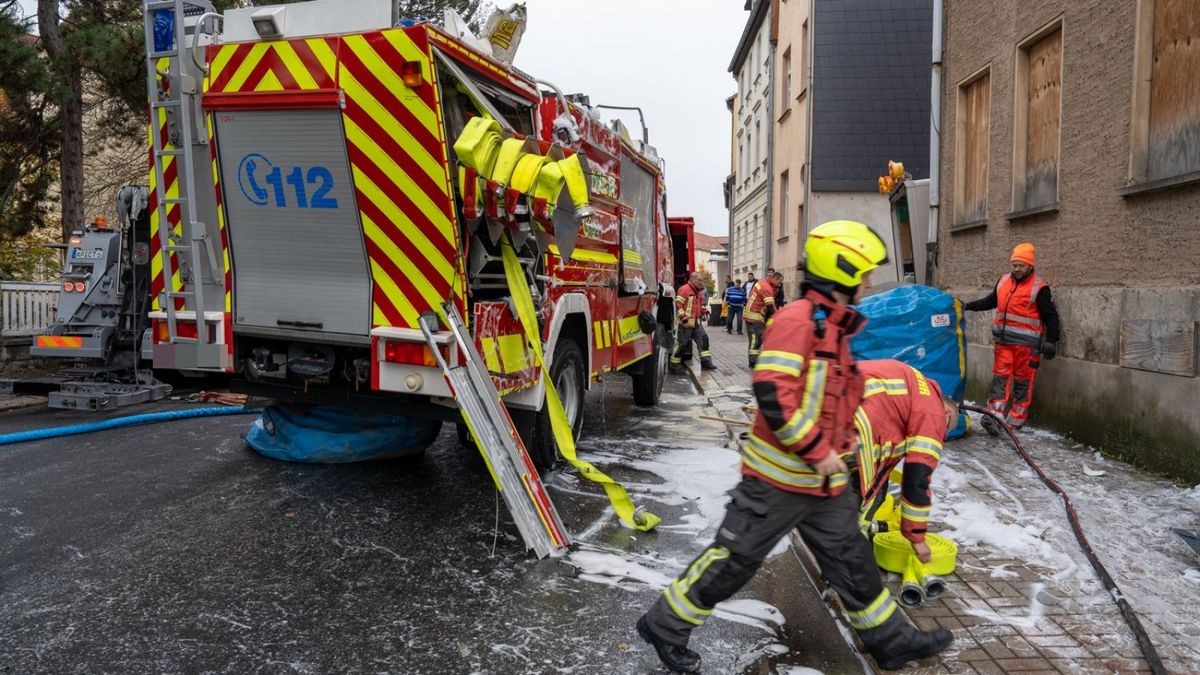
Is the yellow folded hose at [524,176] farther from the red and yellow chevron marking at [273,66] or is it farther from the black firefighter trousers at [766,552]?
the black firefighter trousers at [766,552]

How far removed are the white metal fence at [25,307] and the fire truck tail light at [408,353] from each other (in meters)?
8.46

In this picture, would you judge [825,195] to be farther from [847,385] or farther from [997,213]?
[847,385]

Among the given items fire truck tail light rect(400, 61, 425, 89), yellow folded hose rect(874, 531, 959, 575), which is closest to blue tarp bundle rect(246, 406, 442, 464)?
fire truck tail light rect(400, 61, 425, 89)

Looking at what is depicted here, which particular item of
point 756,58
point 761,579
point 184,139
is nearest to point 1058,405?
point 761,579

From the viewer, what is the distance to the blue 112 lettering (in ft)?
16.2

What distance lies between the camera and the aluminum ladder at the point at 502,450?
4.39 metres

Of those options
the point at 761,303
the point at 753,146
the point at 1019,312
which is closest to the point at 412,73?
the point at 1019,312

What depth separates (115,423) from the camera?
7.73 metres

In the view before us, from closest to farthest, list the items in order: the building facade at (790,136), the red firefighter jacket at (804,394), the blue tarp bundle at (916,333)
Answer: the red firefighter jacket at (804,394), the blue tarp bundle at (916,333), the building facade at (790,136)

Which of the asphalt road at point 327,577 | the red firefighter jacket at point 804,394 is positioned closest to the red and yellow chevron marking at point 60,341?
the asphalt road at point 327,577

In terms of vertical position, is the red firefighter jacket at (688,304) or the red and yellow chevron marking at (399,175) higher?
the red and yellow chevron marking at (399,175)

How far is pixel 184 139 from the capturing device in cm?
495

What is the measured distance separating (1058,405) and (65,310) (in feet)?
32.6

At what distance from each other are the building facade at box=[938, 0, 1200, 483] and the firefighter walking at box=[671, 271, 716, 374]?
15.5 feet
